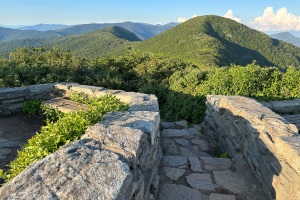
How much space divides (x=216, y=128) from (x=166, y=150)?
1114mm

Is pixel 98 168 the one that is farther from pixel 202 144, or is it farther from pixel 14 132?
pixel 202 144

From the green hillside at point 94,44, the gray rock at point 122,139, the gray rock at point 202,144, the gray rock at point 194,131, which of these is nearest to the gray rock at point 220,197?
the gray rock at point 122,139

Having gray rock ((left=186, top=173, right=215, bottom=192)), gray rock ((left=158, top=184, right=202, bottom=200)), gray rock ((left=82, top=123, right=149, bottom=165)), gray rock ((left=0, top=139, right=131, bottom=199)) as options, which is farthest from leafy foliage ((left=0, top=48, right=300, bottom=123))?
gray rock ((left=0, top=139, right=131, bottom=199))

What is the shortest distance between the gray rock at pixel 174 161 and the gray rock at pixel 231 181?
19.8 inches

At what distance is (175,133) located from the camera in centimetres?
527

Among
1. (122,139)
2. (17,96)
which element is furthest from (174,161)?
(17,96)

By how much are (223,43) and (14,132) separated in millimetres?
79450

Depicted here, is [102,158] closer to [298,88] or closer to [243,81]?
[243,81]

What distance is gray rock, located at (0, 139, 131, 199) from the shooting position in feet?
4.95

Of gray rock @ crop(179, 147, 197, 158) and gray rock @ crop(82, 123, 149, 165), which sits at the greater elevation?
gray rock @ crop(82, 123, 149, 165)

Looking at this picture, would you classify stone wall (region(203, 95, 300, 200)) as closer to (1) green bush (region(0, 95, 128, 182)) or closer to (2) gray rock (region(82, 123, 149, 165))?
(2) gray rock (region(82, 123, 149, 165))

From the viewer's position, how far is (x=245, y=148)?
3.70 m

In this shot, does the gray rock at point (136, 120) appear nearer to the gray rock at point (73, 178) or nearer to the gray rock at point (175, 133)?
the gray rock at point (73, 178)

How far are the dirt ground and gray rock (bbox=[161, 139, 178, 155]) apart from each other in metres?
2.25
